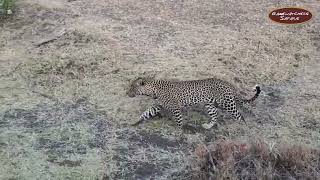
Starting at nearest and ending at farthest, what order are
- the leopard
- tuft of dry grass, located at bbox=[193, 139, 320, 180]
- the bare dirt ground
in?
tuft of dry grass, located at bbox=[193, 139, 320, 180] < the bare dirt ground < the leopard

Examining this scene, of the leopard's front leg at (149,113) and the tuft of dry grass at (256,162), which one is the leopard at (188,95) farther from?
the tuft of dry grass at (256,162)

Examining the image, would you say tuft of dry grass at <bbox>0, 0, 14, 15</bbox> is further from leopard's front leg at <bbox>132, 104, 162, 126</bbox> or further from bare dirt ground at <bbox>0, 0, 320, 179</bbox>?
leopard's front leg at <bbox>132, 104, 162, 126</bbox>

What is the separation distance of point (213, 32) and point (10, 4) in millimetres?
4203

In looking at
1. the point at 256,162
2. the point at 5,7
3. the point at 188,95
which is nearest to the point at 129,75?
the point at 188,95

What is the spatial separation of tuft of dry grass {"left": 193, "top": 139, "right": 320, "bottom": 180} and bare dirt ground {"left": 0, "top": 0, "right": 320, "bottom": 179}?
0.41 m

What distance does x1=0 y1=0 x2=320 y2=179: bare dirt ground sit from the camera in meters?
7.79

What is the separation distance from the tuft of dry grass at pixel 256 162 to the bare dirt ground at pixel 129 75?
41 cm

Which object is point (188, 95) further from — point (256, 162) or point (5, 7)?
point (5, 7)

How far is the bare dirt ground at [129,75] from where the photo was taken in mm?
7789

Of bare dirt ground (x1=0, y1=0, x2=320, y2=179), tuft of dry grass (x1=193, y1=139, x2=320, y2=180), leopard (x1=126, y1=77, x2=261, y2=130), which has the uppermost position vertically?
tuft of dry grass (x1=193, y1=139, x2=320, y2=180)

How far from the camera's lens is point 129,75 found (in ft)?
33.1

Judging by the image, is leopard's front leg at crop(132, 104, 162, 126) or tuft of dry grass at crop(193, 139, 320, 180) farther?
leopard's front leg at crop(132, 104, 162, 126)

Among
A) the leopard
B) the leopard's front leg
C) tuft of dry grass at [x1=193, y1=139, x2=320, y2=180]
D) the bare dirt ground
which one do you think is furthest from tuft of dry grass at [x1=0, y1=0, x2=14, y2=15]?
tuft of dry grass at [x1=193, y1=139, x2=320, y2=180]

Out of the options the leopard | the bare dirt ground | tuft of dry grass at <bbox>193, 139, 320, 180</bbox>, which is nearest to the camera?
tuft of dry grass at <bbox>193, 139, 320, 180</bbox>
